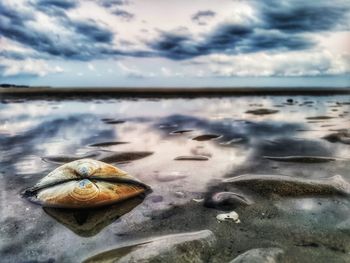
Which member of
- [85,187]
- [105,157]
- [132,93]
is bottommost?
[132,93]

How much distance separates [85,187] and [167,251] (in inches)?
51.2

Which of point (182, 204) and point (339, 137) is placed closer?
point (182, 204)

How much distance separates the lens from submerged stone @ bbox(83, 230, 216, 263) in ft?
8.21

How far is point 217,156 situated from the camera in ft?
19.0

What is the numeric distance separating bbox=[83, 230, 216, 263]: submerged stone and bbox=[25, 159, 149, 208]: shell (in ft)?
2.93

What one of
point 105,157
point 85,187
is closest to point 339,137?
point 105,157

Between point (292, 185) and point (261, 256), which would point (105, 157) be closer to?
point (292, 185)

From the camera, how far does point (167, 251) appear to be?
8.47 ft

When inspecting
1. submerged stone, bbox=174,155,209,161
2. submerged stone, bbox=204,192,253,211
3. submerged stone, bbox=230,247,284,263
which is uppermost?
submerged stone, bbox=230,247,284,263

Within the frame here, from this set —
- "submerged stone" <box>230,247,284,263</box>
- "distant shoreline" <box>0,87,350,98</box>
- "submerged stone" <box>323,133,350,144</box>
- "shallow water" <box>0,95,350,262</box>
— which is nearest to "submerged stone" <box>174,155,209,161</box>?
"shallow water" <box>0,95,350,262</box>

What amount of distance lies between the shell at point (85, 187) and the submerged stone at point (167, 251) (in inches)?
35.1

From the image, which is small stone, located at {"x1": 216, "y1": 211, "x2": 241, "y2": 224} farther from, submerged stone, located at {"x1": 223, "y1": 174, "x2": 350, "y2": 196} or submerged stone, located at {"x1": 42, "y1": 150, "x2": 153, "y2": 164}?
submerged stone, located at {"x1": 42, "y1": 150, "x2": 153, "y2": 164}

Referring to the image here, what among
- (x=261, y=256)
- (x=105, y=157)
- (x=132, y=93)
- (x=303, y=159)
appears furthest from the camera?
(x=132, y=93)

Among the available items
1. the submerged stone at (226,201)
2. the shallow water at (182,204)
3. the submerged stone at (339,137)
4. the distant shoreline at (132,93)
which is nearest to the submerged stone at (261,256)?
the shallow water at (182,204)
